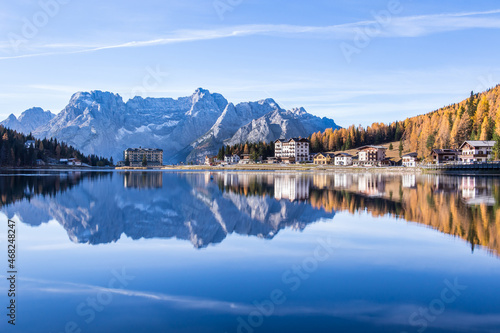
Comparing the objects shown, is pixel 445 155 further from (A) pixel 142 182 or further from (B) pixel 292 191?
(B) pixel 292 191

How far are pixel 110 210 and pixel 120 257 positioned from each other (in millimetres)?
14519

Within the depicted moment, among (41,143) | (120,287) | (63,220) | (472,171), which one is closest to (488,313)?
(120,287)

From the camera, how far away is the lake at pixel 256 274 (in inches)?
358

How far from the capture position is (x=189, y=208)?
29.9 meters

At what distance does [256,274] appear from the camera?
12.5 m

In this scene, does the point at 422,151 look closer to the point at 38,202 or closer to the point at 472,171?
the point at 472,171

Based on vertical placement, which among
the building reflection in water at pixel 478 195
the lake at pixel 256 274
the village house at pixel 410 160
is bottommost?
the lake at pixel 256 274

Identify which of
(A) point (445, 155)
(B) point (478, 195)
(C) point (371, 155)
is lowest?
(B) point (478, 195)

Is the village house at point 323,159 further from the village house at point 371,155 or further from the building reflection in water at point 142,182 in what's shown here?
the building reflection in water at point 142,182

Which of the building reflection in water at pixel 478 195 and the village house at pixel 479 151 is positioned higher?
the village house at pixel 479 151

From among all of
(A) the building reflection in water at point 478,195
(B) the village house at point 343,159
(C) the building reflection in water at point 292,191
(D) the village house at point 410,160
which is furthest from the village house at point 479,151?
(C) the building reflection in water at point 292,191

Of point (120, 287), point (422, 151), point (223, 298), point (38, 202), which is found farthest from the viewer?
point (422, 151)

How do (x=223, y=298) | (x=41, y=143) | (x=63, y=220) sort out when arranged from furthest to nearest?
(x=41, y=143)
(x=63, y=220)
(x=223, y=298)

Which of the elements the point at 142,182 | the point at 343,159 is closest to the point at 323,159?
the point at 343,159
